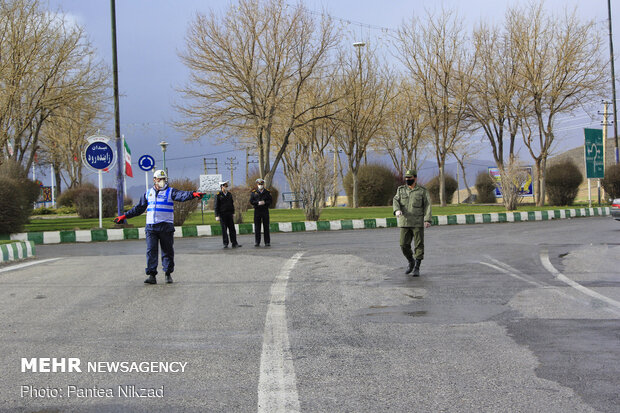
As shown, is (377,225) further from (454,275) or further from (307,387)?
(307,387)

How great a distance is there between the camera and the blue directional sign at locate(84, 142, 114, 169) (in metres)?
20.2

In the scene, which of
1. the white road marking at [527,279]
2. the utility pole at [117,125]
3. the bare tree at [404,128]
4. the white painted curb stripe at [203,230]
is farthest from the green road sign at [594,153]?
the white road marking at [527,279]

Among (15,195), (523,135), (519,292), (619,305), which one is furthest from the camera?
(523,135)

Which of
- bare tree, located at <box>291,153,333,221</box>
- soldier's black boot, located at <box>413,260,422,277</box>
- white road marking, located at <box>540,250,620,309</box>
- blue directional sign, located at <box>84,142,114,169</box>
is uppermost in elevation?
blue directional sign, located at <box>84,142,114,169</box>

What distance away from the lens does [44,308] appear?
25.0ft

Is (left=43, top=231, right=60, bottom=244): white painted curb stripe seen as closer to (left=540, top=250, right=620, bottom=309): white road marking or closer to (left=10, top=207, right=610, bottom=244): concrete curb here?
(left=10, top=207, right=610, bottom=244): concrete curb

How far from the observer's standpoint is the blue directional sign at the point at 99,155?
20234mm

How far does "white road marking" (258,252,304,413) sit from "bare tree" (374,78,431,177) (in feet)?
126

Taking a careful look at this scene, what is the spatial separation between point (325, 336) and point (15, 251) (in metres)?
10.5

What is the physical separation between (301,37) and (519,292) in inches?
1183

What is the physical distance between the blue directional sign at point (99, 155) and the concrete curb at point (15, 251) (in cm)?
549

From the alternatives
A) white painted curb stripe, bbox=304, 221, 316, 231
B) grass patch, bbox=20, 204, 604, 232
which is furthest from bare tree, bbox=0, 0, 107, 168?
white painted curb stripe, bbox=304, 221, 316, 231

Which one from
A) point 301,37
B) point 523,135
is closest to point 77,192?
point 301,37

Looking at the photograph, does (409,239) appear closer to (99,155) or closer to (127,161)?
(99,155)
